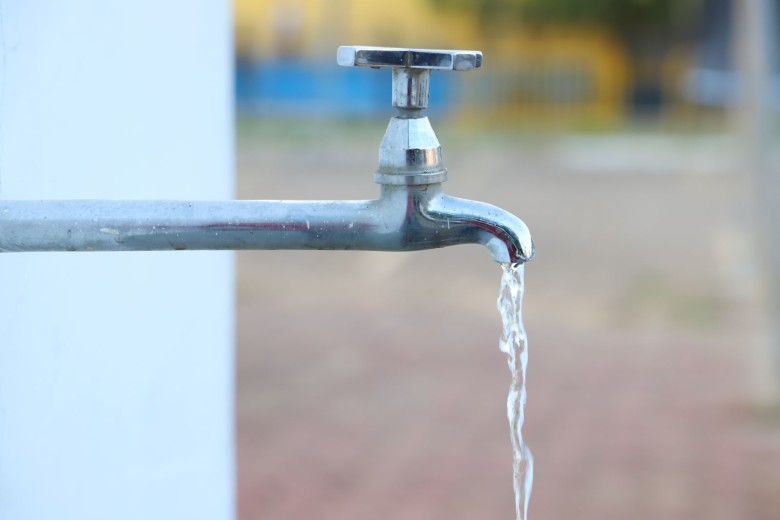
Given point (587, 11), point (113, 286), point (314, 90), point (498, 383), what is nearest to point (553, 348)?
point (498, 383)

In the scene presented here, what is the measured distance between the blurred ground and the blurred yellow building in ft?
32.2

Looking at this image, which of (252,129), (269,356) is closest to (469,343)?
(269,356)

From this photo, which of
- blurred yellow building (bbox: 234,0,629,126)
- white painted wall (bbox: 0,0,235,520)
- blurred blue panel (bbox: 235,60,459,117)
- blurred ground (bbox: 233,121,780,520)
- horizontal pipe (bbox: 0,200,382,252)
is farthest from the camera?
blurred yellow building (bbox: 234,0,629,126)

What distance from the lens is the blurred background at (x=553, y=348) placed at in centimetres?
348

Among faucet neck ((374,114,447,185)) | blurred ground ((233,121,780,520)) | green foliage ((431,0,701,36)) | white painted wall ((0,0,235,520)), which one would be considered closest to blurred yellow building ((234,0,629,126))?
green foliage ((431,0,701,36))

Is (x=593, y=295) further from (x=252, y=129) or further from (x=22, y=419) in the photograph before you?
(x=252, y=129)

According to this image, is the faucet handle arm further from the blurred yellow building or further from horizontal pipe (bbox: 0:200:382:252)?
the blurred yellow building

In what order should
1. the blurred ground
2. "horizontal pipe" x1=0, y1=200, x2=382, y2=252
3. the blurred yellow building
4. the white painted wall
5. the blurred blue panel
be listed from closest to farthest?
"horizontal pipe" x1=0, y1=200, x2=382, y2=252
the white painted wall
the blurred ground
the blurred blue panel
the blurred yellow building

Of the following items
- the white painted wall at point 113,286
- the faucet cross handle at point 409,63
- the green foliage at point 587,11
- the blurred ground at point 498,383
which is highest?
the green foliage at point 587,11

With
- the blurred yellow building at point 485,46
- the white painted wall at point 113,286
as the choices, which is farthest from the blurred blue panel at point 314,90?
the white painted wall at point 113,286

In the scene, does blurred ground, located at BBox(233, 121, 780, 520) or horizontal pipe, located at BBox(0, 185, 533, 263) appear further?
blurred ground, located at BBox(233, 121, 780, 520)

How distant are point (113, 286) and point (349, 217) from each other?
0.90 ft

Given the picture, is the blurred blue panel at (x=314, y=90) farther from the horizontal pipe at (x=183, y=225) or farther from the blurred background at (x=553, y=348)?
the horizontal pipe at (x=183, y=225)

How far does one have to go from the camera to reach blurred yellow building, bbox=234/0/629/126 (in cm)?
1808
